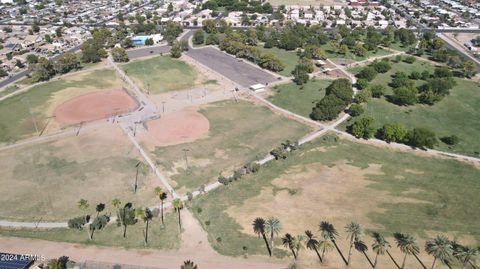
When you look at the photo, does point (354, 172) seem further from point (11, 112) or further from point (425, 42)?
point (425, 42)

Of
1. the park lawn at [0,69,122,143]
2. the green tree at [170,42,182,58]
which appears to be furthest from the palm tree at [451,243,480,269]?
the green tree at [170,42,182,58]

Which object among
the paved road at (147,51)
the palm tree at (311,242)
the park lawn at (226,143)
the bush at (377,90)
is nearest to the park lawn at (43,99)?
the paved road at (147,51)

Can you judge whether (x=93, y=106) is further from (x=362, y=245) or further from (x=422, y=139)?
(x=422, y=139)

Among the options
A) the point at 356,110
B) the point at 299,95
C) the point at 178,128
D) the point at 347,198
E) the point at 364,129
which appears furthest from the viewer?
the point at 299,95

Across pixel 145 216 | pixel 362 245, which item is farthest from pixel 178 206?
pixel 362 245

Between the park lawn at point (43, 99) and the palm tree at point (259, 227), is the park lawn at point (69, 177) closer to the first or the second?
the park lawn at point (43, 99)

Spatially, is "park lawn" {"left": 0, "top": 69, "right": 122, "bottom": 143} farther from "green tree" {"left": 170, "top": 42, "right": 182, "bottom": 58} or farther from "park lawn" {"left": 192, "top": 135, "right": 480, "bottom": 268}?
"park lawn" {"left": 192, "top": 135, "right": 480, "bottom": 268}

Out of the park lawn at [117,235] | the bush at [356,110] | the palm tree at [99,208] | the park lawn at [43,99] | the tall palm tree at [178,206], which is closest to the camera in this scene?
the park lawn at [117,235]
